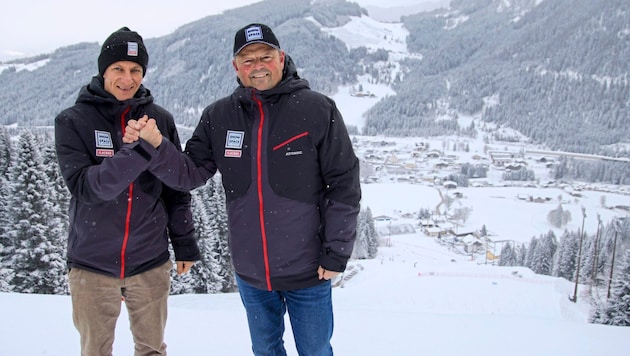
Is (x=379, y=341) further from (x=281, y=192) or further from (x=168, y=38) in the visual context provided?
(x=168, y=38)

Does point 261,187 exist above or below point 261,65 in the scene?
below

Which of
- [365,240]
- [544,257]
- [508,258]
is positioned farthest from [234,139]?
[508,258]

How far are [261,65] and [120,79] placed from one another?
2.29 ft

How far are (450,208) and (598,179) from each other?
3841 cm

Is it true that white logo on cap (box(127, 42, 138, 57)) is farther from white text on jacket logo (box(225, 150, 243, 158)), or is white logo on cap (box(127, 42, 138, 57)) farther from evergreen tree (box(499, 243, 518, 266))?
evergreen tree (box(499, 243, 518, 266))

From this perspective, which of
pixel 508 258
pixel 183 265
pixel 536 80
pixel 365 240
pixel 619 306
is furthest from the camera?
pixel 536 80

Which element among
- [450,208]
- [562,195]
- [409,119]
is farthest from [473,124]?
[450,208]

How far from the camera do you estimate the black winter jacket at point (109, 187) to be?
164 cm

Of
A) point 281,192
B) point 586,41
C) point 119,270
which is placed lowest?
point 119,270

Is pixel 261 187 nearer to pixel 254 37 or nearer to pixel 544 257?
pixel 254 37

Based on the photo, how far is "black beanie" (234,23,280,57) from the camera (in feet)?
5.82

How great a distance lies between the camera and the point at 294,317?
1.92 meters

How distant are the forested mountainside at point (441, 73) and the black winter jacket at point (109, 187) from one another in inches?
3523

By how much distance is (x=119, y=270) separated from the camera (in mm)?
1851
